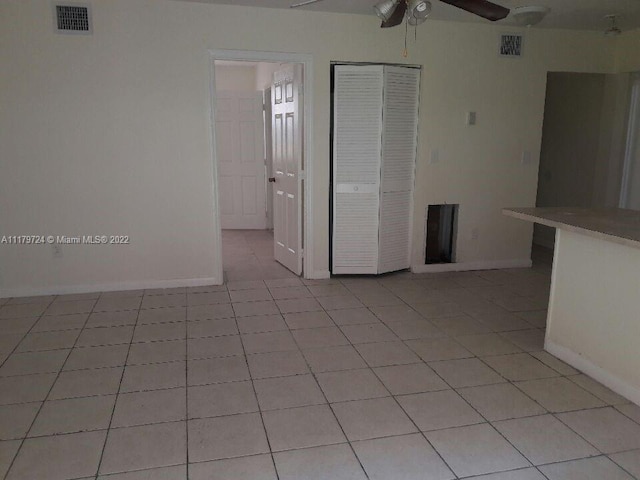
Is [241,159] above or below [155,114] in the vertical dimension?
below

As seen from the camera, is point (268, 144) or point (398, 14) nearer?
point (398, 14)

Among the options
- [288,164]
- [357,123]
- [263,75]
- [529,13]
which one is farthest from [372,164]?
[263,75]

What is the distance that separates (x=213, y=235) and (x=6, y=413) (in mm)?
2326

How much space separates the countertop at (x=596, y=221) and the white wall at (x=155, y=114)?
182 centimetres

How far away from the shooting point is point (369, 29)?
4469 mm

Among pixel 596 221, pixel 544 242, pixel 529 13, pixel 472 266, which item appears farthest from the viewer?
pixel 544 242

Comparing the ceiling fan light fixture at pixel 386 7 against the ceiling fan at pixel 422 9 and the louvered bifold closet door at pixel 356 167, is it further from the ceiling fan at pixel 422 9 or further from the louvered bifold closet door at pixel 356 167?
the louvered bifold closet door at pixel 356 167

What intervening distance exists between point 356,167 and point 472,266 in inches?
66.7

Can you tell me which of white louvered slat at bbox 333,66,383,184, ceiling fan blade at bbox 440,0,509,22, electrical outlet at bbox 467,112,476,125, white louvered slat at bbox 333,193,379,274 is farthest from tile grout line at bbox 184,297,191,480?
electrical outlet at bbox 467,112,476,125

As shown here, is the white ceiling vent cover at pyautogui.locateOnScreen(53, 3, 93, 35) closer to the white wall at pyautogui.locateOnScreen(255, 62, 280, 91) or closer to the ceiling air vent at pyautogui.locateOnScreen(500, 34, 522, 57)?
the white wall at pyautogui.locateOnScreen(255, 62, 280, 91)

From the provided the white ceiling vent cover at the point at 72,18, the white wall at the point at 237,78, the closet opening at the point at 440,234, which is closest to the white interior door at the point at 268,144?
the white wall at the point at 237,78

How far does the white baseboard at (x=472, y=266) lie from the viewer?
5.10 meters

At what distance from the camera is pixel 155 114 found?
13.8 feet

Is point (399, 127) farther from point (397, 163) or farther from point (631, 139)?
point (631, 139)
